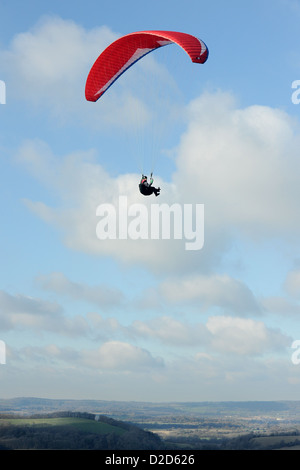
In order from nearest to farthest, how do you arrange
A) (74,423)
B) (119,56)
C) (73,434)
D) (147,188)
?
(147,188), (119,56), (73,434), (74,423)

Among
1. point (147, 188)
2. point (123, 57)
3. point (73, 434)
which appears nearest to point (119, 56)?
point (123, 57)

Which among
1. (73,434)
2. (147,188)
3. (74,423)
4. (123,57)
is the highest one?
(123,57)

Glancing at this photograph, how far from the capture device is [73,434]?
13975 centimetres

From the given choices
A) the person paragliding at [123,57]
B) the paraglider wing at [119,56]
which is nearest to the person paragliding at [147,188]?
the person paragliding at [123,57]

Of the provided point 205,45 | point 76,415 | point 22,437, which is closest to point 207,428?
point 76,415

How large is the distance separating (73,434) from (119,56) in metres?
124

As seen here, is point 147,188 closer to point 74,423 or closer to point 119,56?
point 119,56

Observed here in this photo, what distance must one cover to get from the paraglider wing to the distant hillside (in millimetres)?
112484

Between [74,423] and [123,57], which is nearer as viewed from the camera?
[123,57]

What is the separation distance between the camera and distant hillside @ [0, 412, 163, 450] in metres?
135
